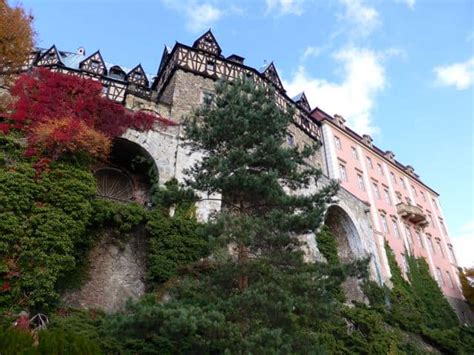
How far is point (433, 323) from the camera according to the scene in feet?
82.6

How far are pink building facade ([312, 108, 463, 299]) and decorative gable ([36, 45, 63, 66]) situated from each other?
21.3 metres

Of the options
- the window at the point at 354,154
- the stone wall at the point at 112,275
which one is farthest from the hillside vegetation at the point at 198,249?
the window at the point at 354,154

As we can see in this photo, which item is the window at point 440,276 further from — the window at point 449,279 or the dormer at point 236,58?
the dormer at point 236,58

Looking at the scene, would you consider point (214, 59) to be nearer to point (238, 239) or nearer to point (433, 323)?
point (238, 239)

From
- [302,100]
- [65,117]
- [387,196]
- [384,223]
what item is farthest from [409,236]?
[65,117]

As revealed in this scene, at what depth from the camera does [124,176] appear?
62.2 feet

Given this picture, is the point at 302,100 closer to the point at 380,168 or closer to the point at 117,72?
the point at 380,168

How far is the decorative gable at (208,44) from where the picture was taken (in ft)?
87.9

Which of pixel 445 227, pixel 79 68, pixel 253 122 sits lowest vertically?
pixel 253 122

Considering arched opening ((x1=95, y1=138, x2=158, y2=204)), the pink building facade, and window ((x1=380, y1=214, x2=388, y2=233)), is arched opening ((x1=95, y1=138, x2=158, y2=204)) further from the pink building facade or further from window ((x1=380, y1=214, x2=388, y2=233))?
window ((x1=380, y1=214, x2=388, y2=233))

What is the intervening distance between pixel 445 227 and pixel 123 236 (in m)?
38.2

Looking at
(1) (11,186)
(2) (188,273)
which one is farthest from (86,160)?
(2) (188,273)

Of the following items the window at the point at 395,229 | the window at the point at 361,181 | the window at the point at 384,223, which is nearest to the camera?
the window at the point at 384,223

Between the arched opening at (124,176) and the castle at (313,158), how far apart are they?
0.05 m
